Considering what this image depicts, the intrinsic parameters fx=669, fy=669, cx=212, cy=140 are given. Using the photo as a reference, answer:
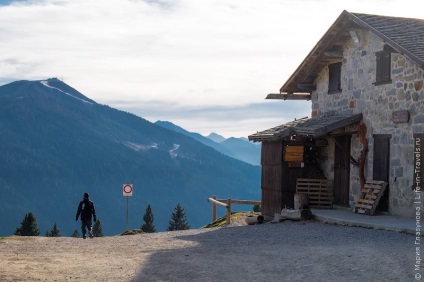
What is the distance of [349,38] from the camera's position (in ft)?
72.3

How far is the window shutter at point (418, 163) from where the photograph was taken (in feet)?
58.8

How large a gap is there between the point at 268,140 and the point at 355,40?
427 cm

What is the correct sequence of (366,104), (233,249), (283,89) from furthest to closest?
(283,89) → (366,104) → (233,249)

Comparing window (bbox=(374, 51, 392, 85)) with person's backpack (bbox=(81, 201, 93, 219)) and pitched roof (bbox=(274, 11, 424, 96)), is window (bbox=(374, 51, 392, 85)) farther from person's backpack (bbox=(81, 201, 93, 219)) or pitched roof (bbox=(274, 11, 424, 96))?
person's backpack (bbox=(81, 201, 93, 219))

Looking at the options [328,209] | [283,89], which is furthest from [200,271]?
[283,89]

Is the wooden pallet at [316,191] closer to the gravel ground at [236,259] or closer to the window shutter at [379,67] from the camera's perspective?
the window shutter at [379,67]

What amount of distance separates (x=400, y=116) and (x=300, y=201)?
4128 mm

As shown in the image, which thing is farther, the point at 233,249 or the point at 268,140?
the point at 268,140

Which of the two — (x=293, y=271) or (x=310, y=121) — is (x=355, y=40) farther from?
(x=293, y=271)

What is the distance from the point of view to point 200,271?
10.7m

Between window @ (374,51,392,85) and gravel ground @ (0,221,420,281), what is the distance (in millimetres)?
5282

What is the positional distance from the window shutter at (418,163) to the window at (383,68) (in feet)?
7.40

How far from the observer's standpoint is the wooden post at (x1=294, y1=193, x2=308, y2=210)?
20781 mm

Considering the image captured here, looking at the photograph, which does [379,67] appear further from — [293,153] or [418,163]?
[293,153]
